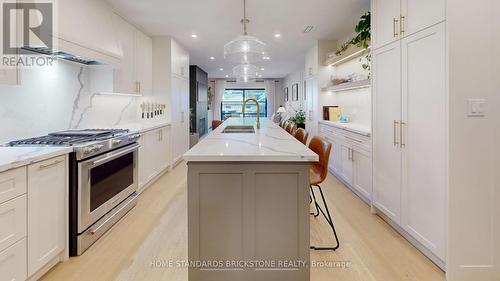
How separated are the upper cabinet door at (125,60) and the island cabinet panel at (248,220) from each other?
9.02 ft

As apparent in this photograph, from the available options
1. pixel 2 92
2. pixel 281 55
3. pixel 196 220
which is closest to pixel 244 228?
A: pixel 196 220

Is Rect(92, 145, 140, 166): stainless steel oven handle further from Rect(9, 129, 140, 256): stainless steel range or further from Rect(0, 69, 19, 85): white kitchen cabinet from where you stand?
Rect(0, 69, 19, 85): white kitchen cabinet

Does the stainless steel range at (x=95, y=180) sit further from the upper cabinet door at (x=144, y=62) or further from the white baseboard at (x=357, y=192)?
the white baseboard at (x=357, y=192)

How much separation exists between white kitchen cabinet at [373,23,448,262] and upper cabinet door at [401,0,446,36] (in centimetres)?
6

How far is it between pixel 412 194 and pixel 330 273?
3.27 ft

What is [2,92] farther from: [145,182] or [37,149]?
[145,182]

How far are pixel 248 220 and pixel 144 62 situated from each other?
417 centimetres

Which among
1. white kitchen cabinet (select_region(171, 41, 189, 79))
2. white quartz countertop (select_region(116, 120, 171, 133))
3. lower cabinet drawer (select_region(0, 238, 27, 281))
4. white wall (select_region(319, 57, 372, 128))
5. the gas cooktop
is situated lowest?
lower cabinet drawer (select_region(0, 238, 27, 281))

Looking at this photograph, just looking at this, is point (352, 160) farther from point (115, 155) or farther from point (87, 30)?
point (87, 30)

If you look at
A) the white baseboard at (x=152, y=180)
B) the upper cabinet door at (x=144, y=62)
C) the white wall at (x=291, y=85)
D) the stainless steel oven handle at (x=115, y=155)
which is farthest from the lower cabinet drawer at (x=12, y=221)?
the white wall at (x=291, y=85)

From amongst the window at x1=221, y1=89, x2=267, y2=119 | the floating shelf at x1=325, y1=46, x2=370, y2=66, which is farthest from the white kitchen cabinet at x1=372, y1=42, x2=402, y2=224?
the window at x1=221, y1=89, x2=267, y2=119

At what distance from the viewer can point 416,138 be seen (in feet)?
8.07

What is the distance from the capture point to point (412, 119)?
Result: 2.52 meters

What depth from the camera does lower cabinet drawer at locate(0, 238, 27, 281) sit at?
168 centimetres
